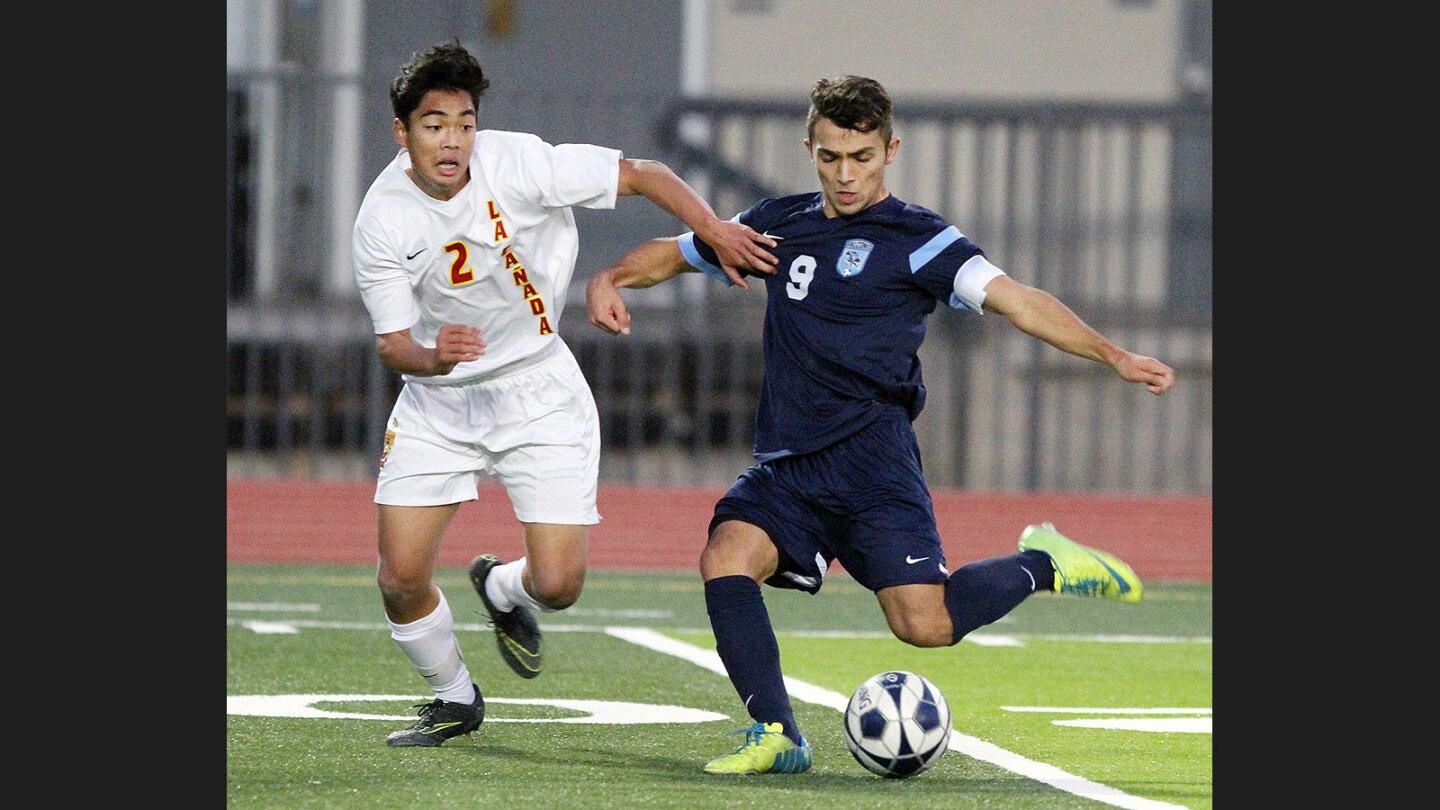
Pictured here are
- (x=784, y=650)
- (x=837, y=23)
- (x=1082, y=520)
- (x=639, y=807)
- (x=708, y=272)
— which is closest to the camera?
(x=639, y=807)

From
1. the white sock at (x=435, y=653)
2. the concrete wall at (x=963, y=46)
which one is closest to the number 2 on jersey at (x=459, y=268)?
the white sock at (x=435, y=653)

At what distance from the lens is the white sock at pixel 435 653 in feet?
20.1

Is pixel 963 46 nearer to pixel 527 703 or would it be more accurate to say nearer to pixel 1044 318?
pixel 527 703

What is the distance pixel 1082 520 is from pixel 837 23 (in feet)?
20.0

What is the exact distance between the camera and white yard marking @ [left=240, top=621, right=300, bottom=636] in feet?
28.5

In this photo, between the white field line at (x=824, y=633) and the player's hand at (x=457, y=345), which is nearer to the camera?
the player's hand at (x=457, y=345)

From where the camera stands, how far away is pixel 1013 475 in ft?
44.2

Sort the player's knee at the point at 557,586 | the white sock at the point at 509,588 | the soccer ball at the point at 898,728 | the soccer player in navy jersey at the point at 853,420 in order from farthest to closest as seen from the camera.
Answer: the white sock at the point at 509,588, the player's knee at the point at 557,586, the soccer player in navy jersey at the point at 853,420, the soccer ball at the point at 898,728

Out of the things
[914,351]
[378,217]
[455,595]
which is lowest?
[455,595]

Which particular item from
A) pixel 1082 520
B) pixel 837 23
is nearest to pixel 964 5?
pixel 837 23

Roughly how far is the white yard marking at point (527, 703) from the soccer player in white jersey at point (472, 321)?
340mm

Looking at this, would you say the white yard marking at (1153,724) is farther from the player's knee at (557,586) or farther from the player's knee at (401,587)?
the player's knee at (401,587)

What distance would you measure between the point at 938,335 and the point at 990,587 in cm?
753

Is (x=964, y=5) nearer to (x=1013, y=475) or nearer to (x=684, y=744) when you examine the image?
(x=1013, y=475)
